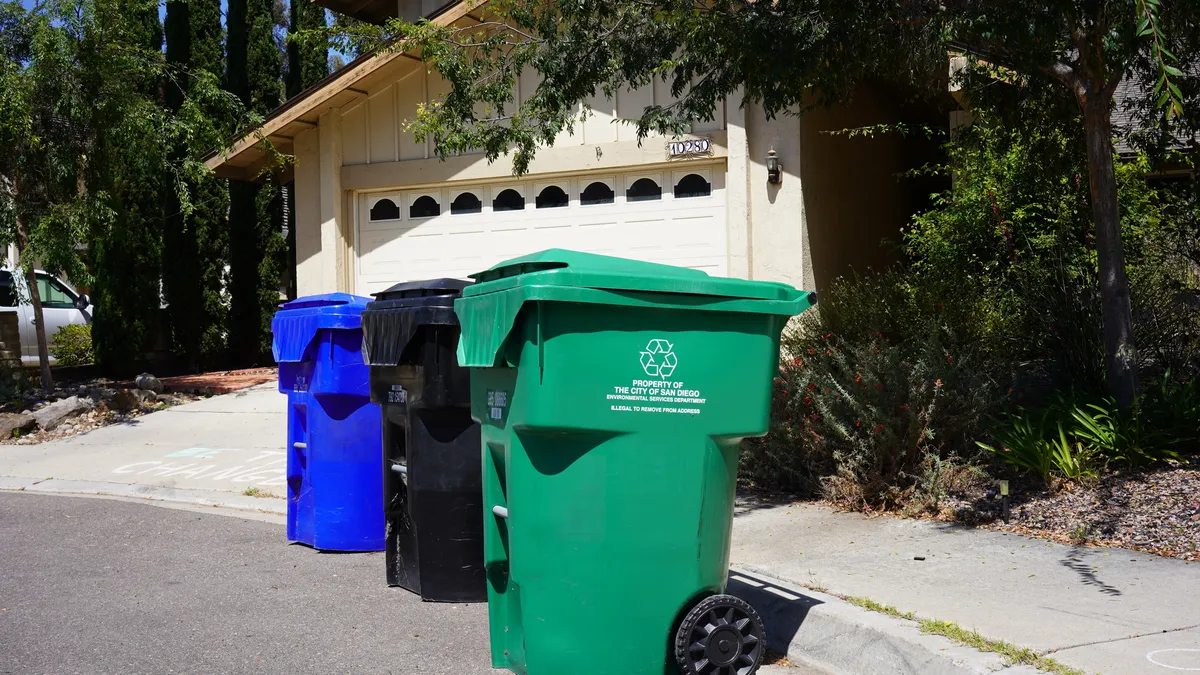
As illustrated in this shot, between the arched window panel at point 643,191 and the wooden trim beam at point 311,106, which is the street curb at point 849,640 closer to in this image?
the arched window panel at point 643,191

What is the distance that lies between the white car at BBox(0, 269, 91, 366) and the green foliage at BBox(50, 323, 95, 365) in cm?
14

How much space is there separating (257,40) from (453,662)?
793 inches

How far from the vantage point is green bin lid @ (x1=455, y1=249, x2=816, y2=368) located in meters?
4.02

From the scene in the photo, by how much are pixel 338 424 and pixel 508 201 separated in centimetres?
669

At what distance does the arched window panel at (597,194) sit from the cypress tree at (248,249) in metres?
7.97

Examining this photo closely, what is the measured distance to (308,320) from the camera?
700 centimetres

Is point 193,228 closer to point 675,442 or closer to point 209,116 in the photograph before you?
point 209,116

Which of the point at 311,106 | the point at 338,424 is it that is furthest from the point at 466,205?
the point at 338,424

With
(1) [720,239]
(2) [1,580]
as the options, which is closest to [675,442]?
(2) [1,580]

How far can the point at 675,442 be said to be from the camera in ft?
13.8

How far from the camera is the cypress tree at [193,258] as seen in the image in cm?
1738

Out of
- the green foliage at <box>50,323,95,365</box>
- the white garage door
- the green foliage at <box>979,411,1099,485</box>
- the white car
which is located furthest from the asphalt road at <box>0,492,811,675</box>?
the green foliage at <box>50,323,95,365</box>

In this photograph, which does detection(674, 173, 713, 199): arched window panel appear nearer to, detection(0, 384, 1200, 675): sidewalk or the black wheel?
detection(0, 384, 1200, 675): sidewalk

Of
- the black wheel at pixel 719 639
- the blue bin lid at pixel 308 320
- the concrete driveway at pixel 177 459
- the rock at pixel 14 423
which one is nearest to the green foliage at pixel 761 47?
the blue bin lid at pixel 308 320
